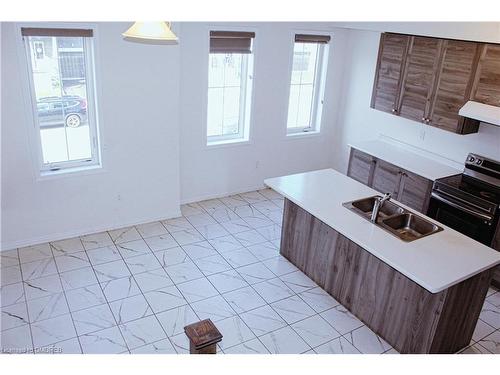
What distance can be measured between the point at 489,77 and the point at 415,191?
138cm

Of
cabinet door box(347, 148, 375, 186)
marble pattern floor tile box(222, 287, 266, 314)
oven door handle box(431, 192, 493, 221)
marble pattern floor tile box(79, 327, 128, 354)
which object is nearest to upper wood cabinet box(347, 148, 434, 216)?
cabinet door box(347, 148, 375, 186)

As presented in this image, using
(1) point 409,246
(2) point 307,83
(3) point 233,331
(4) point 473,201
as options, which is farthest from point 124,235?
(4) point 473,201

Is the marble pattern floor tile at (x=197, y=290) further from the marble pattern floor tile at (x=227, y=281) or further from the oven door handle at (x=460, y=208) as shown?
the oven door handle at (x=460, y=208)

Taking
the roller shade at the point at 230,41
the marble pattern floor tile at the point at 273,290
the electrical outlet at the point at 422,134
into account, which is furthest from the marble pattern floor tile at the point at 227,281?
the electrical outlet at the point at 422,134

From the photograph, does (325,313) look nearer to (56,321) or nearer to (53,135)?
(56,321)

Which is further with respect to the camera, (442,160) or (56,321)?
(442,160)

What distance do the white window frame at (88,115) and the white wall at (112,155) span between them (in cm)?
6

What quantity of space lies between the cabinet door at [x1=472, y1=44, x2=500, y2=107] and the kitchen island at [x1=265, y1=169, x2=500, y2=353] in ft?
4.73

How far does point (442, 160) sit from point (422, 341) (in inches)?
102

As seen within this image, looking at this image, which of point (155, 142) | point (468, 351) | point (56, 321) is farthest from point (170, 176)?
point (468, 351)

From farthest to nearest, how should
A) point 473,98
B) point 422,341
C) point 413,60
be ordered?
1. point 413,60
2. point 473,98
3. point 422,341

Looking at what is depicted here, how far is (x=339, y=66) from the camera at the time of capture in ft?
20.5

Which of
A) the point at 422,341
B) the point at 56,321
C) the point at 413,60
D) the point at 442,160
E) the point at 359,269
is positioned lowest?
the point at 56,321

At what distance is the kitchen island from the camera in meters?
3.05
